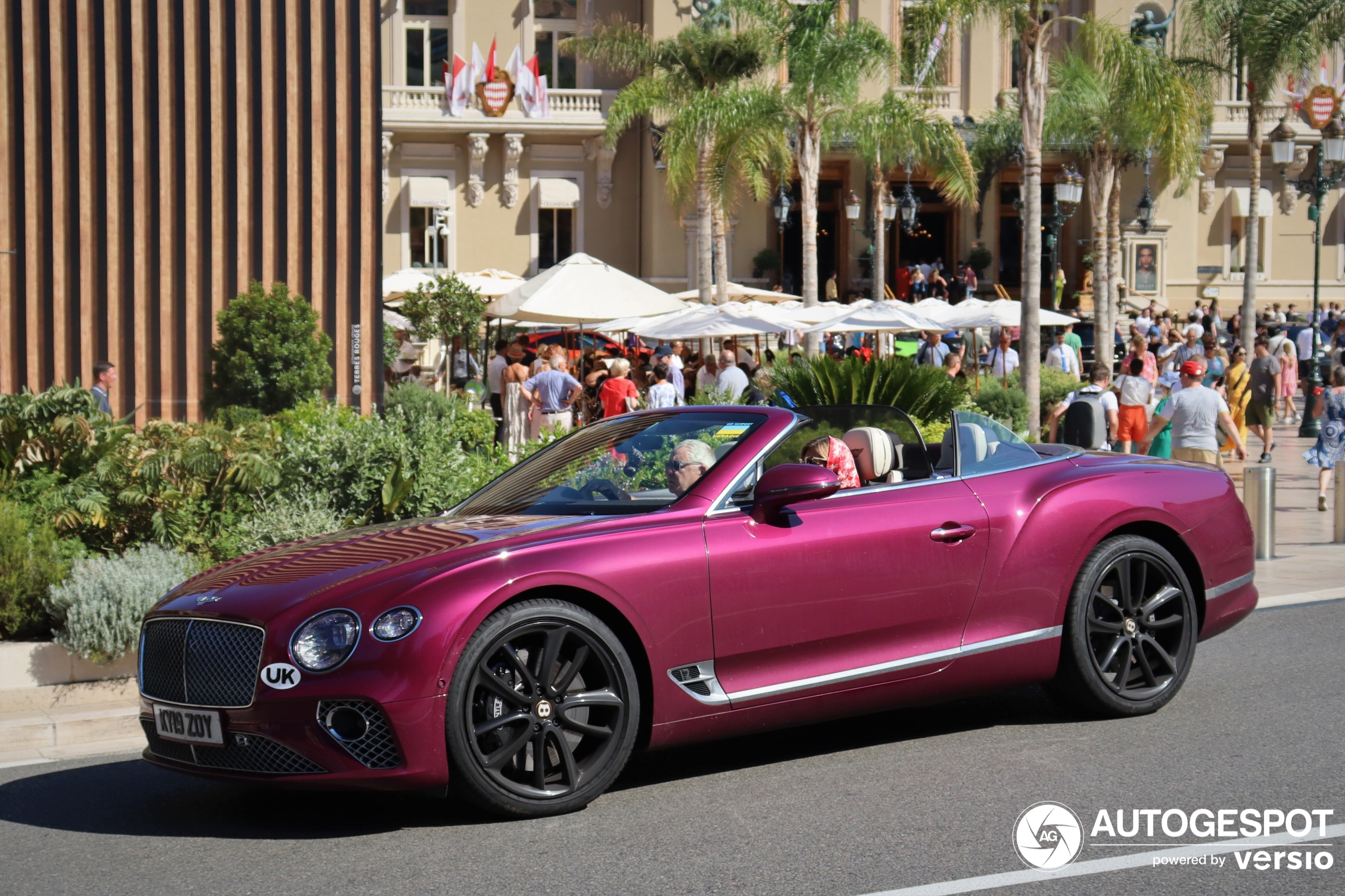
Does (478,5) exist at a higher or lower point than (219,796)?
higher

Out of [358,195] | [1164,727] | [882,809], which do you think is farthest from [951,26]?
[882,809]

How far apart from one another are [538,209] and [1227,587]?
38.1 metres

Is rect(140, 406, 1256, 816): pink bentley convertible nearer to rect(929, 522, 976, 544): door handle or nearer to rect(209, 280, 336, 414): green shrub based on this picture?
rect(929, 522, 976, 544): door handle

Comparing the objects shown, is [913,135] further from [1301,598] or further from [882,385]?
[1301,598]

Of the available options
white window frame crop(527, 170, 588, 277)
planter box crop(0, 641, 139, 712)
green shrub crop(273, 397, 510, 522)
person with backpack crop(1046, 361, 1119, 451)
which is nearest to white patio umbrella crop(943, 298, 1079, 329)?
person with backpack crop(1046, 361, 1119, 451)

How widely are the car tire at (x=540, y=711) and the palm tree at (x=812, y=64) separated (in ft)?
74.7

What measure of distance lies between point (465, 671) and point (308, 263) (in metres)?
18.5

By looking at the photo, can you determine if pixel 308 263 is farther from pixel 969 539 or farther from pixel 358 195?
pixel 969 539

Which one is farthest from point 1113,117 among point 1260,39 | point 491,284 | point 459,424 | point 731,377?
point 459,424

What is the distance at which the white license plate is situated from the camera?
5.14 metres

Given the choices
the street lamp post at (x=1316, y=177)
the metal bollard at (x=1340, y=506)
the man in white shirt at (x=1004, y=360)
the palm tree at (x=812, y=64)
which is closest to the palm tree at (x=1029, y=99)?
the man in white shirt at (x=1004, y=360)

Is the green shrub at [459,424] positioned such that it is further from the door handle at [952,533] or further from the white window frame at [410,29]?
the white window frame at [410,29]

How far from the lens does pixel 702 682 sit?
5.55 meters

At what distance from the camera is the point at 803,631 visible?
575cm
